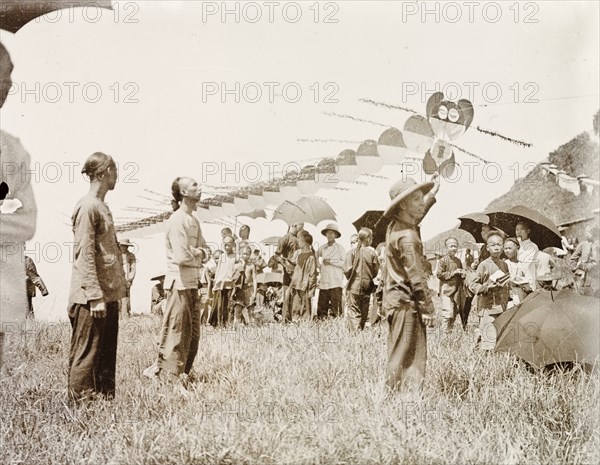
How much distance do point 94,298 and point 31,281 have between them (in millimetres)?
952

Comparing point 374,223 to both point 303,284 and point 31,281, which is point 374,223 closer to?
point 303,284

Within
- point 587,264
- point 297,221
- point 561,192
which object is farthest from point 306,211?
point 587,264

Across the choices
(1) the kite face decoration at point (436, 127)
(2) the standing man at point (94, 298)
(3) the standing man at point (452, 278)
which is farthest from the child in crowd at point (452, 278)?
(2) the standing man at point (94, 298)

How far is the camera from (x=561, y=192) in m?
4.91

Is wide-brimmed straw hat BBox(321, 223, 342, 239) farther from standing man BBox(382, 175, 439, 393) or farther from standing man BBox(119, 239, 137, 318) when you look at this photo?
standing man BBox(119, 239, 137, 318)

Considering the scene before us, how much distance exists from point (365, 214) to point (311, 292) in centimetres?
190

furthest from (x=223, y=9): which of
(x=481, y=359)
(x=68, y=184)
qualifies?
(x=481, y=359)

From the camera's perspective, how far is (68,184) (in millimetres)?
4566

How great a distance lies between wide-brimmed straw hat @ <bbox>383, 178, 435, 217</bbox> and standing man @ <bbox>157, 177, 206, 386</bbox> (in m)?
1.40

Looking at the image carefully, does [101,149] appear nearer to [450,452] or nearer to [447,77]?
[447,77]

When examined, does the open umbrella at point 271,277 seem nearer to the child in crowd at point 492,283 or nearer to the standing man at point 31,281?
the child in crowd at point 492,283

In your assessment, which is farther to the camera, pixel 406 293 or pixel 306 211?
pixel 306 211

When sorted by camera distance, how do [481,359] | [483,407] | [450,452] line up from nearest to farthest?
[450,452] < [483,407] < [481,359]

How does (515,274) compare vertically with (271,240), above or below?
below
